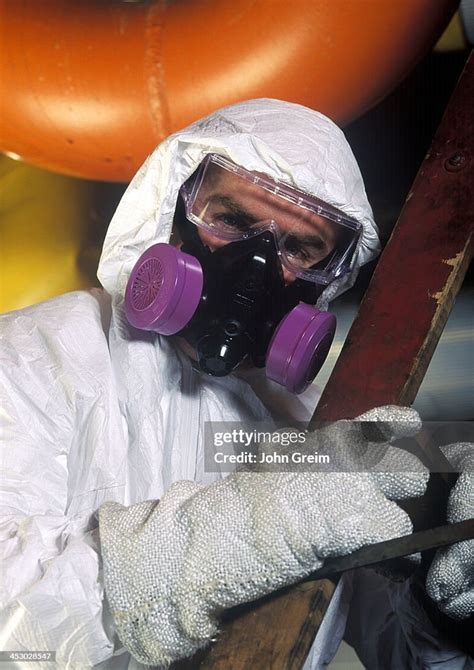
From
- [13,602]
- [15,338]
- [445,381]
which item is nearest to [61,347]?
[15,338]

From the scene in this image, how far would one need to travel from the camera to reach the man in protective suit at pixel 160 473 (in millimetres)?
602

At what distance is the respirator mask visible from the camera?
0.93 metres

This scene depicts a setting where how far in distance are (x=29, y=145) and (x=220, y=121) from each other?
1.36 feet

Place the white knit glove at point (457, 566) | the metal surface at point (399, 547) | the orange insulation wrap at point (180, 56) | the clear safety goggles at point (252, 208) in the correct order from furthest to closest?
the orange insulation wrap at point (180, 56)
the clear safety goggles at point (252, 208)
the white knit glove at point (457, 566)
the metal surface at point (399, 547)

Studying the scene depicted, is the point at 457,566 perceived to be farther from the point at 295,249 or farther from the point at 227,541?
the point at 295,249

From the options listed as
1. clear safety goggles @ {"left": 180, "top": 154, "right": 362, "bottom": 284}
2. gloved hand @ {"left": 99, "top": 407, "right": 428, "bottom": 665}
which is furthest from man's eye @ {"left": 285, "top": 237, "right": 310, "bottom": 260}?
gloved hand @ {"left": 99, "top": 407, "right": 428, "bottom": 665}

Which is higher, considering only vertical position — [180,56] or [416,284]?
[180,56]

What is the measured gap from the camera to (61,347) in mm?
940

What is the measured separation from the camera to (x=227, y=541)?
60 centimetres

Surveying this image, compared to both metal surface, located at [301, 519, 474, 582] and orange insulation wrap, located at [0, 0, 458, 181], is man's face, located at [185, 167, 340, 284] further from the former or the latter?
metal surface, located at [301, 519, 474, 582]

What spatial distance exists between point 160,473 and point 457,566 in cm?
40

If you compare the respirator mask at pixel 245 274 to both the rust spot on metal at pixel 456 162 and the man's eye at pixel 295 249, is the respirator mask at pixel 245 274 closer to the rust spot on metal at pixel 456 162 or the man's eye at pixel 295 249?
the man's eye at pixel 295 249

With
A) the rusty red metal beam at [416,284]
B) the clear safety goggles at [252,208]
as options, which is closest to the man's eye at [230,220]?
the clear safety goggles at [252,208]

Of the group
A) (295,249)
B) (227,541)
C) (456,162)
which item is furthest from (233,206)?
(227,541)
